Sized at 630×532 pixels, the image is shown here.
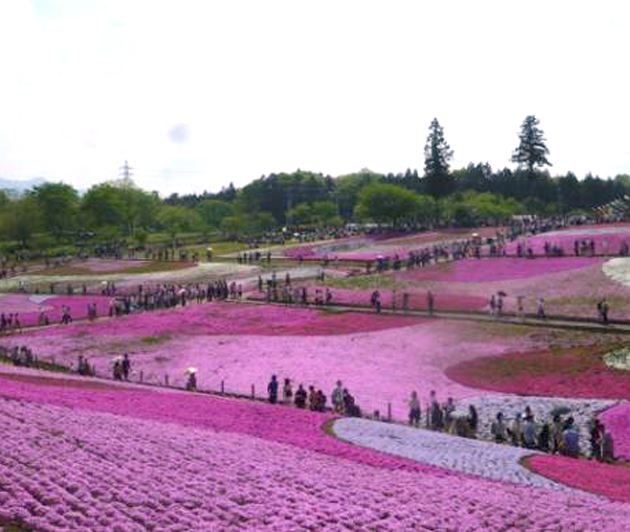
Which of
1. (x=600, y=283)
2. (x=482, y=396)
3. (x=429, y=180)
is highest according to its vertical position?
(x=429, y=180)

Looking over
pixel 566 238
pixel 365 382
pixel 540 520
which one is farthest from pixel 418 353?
pixel 566 238

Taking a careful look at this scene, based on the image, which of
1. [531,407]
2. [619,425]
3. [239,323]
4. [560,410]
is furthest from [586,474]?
[239,323]

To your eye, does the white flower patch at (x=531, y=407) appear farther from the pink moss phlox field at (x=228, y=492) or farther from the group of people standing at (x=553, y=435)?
the pink moss phlox field at (x=228, y=492)

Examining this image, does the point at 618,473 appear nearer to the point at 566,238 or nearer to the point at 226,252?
the point at 566,238

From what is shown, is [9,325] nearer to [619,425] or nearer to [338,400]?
[338,400]

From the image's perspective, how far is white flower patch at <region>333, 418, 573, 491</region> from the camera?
1967 centimetres

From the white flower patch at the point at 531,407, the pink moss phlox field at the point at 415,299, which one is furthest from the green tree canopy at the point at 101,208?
the white flower patch at the point at 531,407

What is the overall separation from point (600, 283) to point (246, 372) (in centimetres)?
2595

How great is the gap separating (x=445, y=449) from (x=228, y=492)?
971cm

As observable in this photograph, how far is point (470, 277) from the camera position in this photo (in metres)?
61.1

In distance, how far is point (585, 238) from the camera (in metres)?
71.7

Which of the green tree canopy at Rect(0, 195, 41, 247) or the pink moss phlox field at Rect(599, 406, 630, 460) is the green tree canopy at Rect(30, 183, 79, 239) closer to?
the green tree canopy at Rect(0, 195, 41, 247)

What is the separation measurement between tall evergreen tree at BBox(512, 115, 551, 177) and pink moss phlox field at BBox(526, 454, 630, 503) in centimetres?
11057

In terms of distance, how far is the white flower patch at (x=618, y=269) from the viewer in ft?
167
